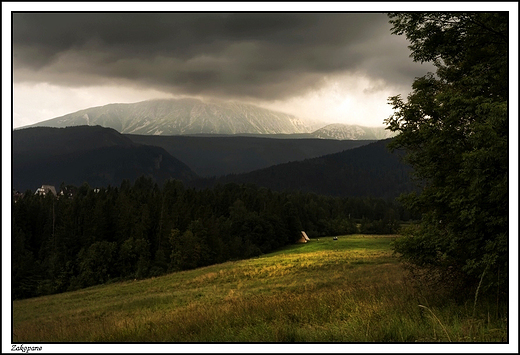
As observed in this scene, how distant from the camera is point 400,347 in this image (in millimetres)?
6117

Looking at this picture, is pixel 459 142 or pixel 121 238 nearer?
pixel 459 142

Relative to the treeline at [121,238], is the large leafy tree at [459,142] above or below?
above

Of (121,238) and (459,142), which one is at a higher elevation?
(459,142)

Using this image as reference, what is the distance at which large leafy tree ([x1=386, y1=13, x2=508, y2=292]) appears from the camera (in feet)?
25.5

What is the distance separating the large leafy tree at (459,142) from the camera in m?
7.76

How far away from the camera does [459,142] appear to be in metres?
9.16

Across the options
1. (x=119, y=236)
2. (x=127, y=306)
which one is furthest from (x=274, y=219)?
(x=127, y=306)

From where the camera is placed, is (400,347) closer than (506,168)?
Yes

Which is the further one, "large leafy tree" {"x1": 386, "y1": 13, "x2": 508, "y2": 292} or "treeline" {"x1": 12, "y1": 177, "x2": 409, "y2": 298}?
"treeline" {"x1": 12, "y1": 177, "x2": 409, "y2": 298}

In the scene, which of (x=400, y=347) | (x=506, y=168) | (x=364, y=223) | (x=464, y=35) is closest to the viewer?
(x=400, y=347)

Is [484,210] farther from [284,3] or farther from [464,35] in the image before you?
[284,3]

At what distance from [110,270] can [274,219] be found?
143 feet

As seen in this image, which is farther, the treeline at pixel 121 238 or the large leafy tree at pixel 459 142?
the treeline at pixel 121 238

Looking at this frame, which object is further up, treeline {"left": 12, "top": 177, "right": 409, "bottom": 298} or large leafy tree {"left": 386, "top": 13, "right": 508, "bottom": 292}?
large leafy tree {"left": 386, "top": 13, "right": 508, "bottom": 292}
